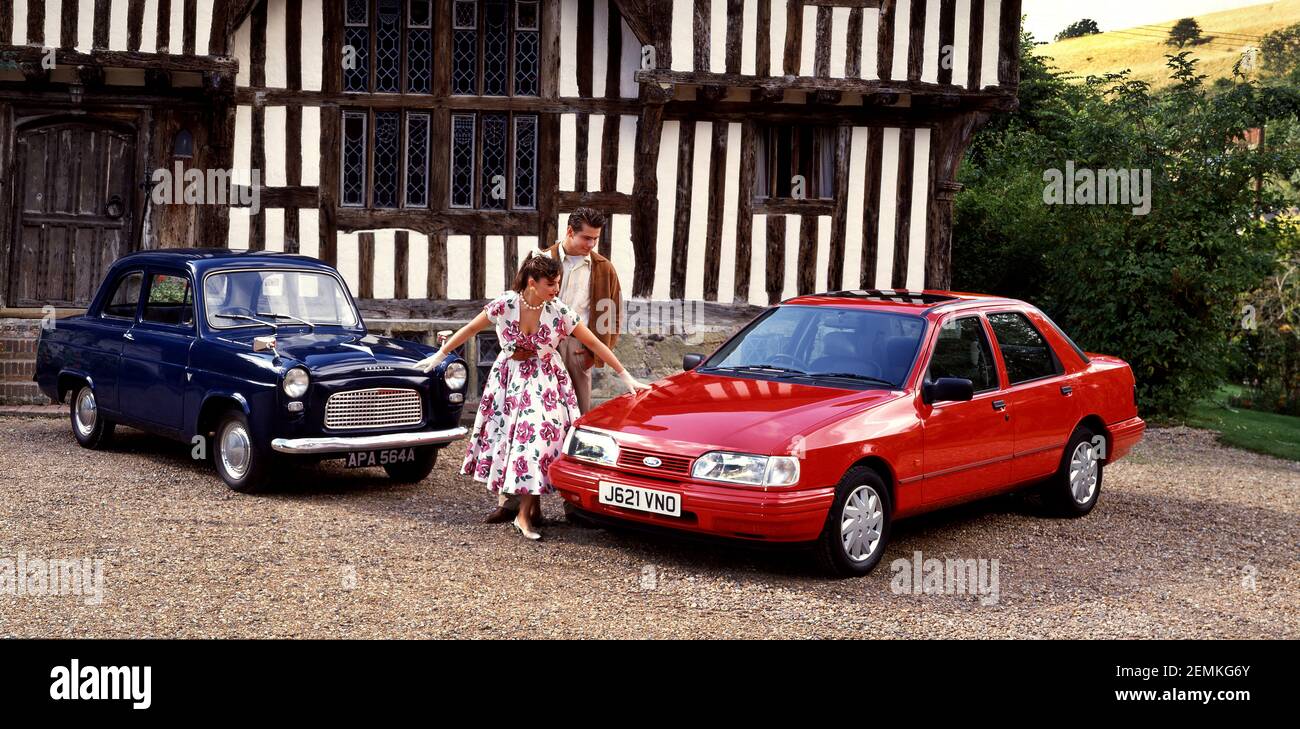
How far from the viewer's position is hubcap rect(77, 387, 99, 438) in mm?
10039

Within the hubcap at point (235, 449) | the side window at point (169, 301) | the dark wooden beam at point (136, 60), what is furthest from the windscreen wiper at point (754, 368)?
the dark wooden beam at point (136, 60)

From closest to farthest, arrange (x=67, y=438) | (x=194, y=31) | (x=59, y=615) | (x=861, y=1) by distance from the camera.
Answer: (x=59, y=615), (x=67, y=438), (x=194, y=31), (x=861, y=1)

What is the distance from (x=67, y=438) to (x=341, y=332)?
3103 millimetres

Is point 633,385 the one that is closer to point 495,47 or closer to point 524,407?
point 524,407

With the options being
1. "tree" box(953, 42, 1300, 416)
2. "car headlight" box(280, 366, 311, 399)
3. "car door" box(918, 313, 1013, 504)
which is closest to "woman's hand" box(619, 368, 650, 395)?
"car door" box(918, 313, 1013, 504)

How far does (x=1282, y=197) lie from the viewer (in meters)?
14.6

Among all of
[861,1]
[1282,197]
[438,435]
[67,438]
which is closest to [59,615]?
[438,435]

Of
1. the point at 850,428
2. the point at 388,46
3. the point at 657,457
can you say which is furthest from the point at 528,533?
the point at 388,46

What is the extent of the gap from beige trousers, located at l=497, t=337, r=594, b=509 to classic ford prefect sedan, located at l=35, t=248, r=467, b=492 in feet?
3.38

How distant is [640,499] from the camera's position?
6.52 m

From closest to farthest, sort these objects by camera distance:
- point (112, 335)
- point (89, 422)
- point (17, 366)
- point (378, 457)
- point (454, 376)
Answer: point (378, 457)
point (454, 376)
point (112, 335)
point (89, 422)
point (17, 366)

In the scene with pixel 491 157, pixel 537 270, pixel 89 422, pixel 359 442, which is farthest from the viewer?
pixel 491 157

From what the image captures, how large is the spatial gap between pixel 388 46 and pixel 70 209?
3.71m
